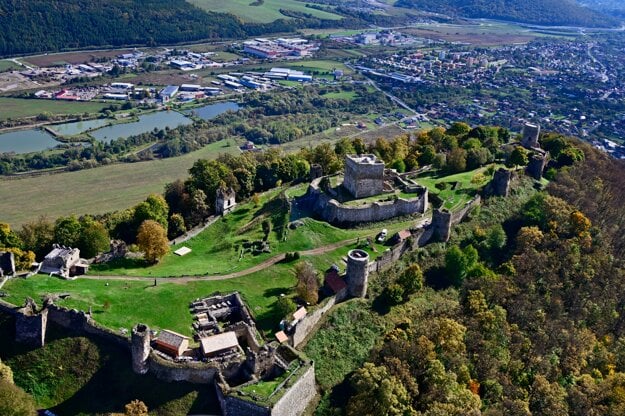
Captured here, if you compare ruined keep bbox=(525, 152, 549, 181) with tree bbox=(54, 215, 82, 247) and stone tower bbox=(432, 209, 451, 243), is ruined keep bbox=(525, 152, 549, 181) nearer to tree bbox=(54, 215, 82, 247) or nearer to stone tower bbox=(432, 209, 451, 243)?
stone tower bbox=(432, 209, 451, 243)

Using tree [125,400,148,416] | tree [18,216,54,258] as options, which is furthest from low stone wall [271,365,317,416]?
tree [18,216,54,258]

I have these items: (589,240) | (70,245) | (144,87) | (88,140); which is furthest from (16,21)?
(589,240)

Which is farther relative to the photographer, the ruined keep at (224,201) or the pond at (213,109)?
the pond at (213,109)

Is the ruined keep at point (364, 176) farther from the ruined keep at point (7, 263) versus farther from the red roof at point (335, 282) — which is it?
the ruined keep at point (7, 263)

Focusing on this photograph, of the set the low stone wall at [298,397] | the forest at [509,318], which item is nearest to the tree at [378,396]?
the forest at [509,318]

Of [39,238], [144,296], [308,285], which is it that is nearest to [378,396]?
[308,285]

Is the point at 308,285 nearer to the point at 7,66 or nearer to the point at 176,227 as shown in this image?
the point at 176,227

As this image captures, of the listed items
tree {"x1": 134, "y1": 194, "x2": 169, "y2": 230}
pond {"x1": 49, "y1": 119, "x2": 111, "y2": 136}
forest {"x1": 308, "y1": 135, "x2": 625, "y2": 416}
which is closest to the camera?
forest {"x1": 308, "y1": 135, "x2": 625, "y2": 416}
